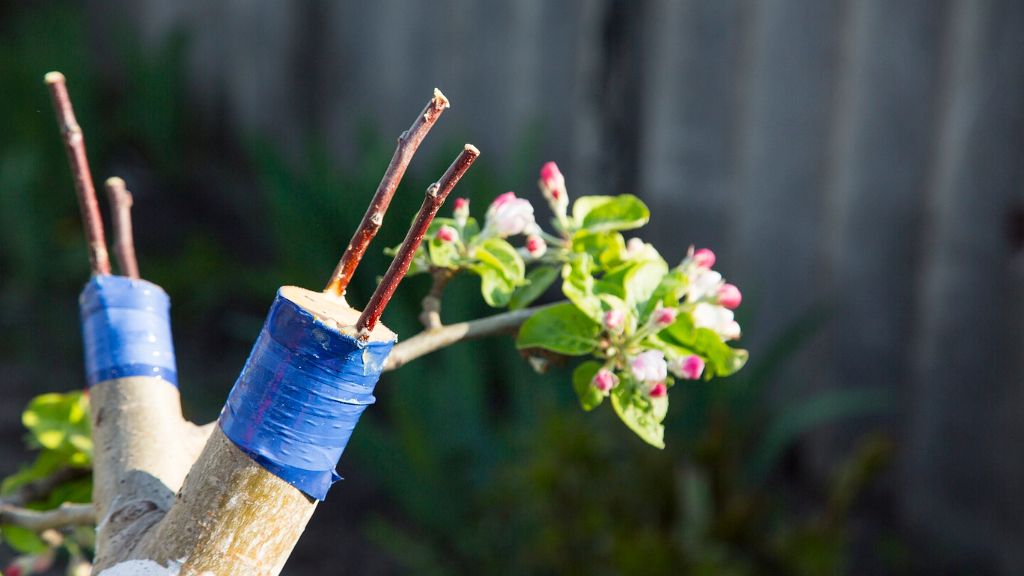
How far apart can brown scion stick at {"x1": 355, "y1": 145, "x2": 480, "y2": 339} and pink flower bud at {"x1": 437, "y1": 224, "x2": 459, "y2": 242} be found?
13 centimetres

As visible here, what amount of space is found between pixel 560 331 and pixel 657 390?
0.20 feet

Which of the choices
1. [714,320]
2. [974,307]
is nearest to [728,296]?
[714,320]

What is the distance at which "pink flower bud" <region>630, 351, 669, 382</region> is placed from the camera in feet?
1.85

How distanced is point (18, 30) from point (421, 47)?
194 cm

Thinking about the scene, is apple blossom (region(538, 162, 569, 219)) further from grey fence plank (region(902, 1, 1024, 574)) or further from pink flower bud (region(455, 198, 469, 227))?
grey fence plank (region(902, 1, 1024, 574))

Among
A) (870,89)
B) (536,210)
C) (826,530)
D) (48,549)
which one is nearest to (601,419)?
(826,530)

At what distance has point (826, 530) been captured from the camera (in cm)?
169

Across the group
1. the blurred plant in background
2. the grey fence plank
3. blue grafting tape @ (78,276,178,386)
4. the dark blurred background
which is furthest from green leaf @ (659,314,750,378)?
the grey fence plank

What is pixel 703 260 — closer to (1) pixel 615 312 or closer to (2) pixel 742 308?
(1) pixel 615 312

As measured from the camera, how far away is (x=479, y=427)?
6.73ft

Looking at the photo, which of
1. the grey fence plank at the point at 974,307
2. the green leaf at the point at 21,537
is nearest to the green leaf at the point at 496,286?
the green leaf at the point at 21,537

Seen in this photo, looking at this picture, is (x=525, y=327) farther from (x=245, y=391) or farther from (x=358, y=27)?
(x=358, y=27)

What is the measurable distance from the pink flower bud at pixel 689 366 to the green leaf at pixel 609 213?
0.08 meters

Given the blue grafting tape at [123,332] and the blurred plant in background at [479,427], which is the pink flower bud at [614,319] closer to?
the blurred plant in background at [479,427]
